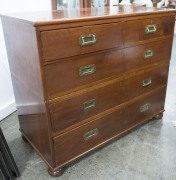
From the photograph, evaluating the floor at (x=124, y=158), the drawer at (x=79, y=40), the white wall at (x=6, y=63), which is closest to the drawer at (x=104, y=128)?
the floor at (x=124, y=158)

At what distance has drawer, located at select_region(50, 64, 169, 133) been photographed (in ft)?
4.15

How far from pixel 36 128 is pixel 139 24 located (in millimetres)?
965

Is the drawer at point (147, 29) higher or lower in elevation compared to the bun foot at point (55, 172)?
higher

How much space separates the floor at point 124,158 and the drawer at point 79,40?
2.64 ft

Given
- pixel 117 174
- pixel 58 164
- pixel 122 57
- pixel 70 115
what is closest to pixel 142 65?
pixel 122 57

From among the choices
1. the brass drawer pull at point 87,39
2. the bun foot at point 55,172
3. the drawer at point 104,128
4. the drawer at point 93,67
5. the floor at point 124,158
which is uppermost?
the brass drawer pull at point 87,39

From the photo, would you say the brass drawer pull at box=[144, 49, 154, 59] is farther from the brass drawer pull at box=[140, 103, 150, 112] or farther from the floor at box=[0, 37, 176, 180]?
the floor at box=[0, 37, 176, 180]

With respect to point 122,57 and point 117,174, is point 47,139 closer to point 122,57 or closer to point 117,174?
point 117,174

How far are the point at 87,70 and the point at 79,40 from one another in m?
0.20

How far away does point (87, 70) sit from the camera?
1278 millimetres

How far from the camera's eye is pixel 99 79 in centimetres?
136

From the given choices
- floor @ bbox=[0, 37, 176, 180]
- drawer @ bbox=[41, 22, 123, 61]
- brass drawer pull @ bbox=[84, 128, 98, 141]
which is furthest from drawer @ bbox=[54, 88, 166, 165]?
drawer @ bbox=[41, 22, 123, 61]

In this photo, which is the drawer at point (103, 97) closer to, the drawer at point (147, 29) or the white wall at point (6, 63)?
the drawer at point (147, 29)

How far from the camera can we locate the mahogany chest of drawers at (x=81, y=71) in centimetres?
112
